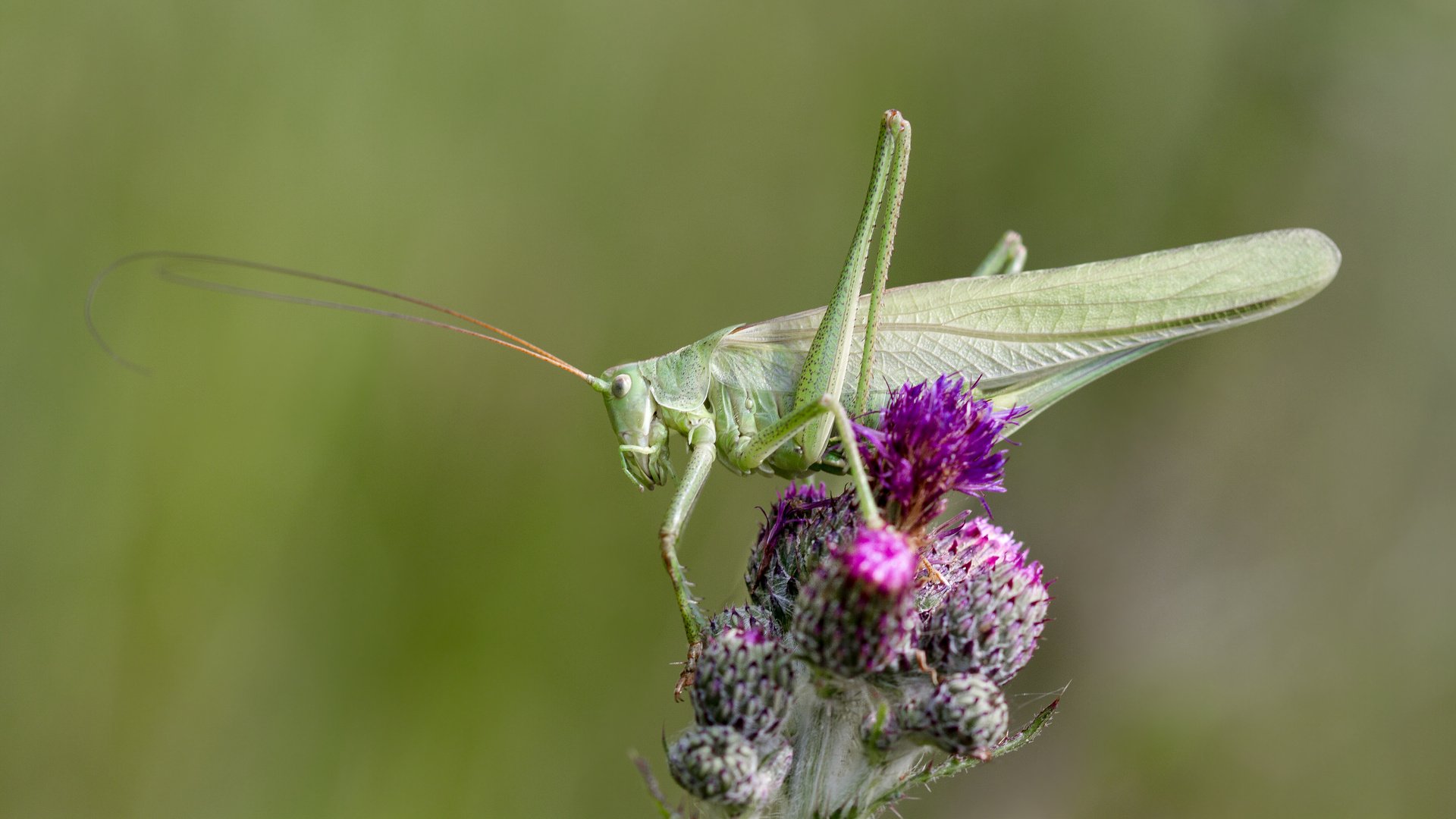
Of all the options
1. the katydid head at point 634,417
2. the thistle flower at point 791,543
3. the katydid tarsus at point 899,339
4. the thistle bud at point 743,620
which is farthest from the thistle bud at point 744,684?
the katydid head at point 634,417

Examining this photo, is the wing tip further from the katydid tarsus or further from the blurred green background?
the blurred green background

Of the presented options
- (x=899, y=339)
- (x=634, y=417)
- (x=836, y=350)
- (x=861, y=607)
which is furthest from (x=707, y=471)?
(x=861, y=607)

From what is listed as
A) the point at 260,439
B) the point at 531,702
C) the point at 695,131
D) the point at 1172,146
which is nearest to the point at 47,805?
the point at 260,439

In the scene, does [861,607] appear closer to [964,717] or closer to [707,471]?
[964,717]

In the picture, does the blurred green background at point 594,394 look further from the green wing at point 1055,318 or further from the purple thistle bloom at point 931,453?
the purple thistle bloom at point 931,453

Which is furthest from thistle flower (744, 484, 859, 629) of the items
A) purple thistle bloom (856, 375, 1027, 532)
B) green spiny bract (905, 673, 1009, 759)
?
green spiny bract (905, 673, 1009, 759)
